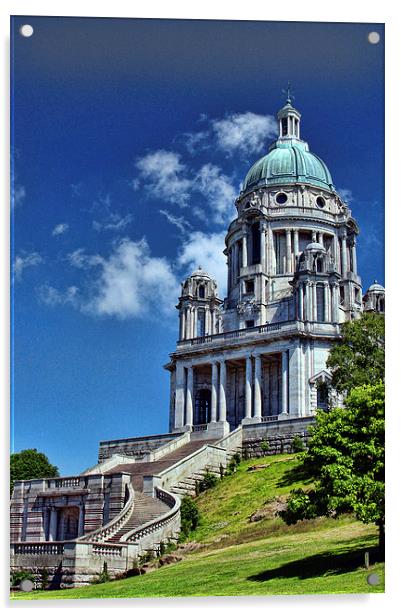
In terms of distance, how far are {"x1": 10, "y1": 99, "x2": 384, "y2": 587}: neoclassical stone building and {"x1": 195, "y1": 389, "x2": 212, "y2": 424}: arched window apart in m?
0.10

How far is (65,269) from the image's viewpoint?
30500mm

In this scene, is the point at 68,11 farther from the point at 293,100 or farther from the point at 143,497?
the point at 143,497

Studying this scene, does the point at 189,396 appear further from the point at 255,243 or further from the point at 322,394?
the point at 255,243

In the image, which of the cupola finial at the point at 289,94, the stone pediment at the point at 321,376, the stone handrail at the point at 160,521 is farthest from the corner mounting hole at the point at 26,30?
the stone pediment at the point at 321,376

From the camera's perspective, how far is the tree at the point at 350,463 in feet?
90.3

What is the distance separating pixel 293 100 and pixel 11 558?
17690mm

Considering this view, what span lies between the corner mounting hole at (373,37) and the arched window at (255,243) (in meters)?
41.8

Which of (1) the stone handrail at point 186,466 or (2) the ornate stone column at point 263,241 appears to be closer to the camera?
(1) the stone handrail at point 186,466

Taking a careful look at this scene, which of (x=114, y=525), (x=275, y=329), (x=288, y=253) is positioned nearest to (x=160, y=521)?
(x=114, y=525)

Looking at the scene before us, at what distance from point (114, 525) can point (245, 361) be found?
2779cm

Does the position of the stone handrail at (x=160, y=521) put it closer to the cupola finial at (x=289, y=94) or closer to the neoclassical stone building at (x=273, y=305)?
the neoclassical stone building at (x=273, y=305)

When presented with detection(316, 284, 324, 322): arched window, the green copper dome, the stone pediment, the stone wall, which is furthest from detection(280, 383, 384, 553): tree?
the green copper dome

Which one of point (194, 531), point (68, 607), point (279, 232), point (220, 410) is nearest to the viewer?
point (68, 607)

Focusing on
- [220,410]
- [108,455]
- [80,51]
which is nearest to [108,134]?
[80,51]
